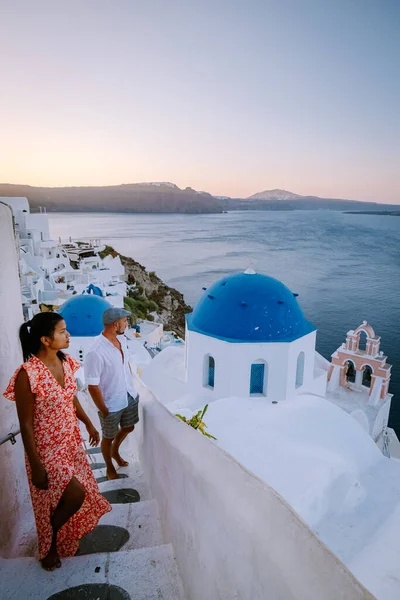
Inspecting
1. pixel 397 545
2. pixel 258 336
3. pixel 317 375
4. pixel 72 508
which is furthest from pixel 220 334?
pixel 72 508

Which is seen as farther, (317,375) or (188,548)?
(317,375)

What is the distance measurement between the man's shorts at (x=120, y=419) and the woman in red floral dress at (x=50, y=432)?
35.7 inches

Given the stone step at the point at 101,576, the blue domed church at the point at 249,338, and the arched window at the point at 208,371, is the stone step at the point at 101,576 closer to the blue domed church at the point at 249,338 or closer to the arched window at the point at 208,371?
the blue domed church at the point at 249,338

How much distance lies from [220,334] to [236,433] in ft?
12.1

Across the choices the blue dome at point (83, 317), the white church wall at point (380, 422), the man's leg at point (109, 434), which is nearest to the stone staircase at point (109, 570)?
the man's leg at point (109, 434)

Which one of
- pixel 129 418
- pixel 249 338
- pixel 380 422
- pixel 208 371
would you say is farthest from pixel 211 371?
pixel 380 422

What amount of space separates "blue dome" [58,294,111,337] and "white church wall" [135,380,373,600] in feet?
28.9

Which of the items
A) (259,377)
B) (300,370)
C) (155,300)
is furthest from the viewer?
(155,300)

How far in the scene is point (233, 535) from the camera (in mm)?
1692

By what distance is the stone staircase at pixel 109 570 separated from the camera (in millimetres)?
1931

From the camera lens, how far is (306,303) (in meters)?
40.8

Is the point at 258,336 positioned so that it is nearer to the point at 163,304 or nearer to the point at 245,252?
the point at 163,304

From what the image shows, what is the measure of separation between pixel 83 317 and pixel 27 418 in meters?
9.22

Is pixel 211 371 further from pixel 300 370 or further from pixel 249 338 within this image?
pixel 300 370
